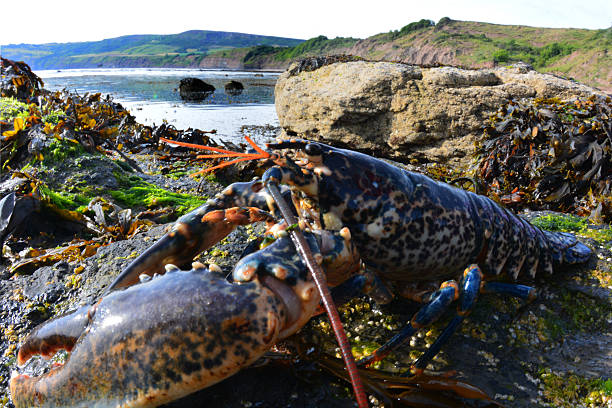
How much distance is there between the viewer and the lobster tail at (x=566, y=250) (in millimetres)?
3199

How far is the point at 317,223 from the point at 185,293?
38.6 inches

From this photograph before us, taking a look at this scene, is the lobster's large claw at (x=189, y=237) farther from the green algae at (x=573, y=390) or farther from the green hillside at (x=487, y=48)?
the green hillside at (x=487, y=48)

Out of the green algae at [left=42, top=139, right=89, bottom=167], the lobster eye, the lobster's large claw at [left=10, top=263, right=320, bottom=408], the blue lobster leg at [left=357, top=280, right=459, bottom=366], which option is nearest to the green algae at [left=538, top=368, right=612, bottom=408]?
the blue lobster leg at [left=357, top=280, right=459, bottom=366]

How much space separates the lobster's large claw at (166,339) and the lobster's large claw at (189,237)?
1.95 ft

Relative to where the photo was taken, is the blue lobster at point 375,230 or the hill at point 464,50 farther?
the hill at point 464,50

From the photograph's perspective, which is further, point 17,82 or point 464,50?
point 464,50

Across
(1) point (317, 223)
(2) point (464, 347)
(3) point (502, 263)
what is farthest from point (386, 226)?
(3) point (502, 263)

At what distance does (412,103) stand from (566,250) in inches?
Result: 231

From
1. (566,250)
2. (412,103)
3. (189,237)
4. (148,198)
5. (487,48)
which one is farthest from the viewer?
(487,48)

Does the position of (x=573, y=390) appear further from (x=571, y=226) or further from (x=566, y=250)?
(x=571, y=226)

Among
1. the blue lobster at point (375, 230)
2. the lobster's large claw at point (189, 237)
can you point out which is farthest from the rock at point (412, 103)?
the lobster's large claw at point (189, 237)

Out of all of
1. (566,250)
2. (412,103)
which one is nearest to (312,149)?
(566,250)

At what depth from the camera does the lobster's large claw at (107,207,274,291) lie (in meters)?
2.29

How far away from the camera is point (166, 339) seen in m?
1.51
